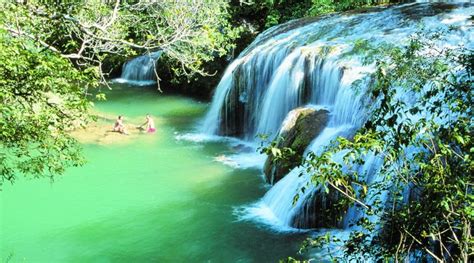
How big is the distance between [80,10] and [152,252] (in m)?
4.26

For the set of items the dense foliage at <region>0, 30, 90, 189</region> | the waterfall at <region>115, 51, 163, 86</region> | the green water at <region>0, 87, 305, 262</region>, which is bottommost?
the green water at <region>0, 87, 305, 262</region>

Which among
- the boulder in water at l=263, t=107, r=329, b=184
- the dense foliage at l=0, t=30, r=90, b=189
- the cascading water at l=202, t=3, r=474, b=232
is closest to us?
the dense foliage at l=0, t=30, r=90, b=189

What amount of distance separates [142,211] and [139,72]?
48.9ft

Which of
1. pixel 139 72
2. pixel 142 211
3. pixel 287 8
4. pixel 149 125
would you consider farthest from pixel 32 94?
pixel 139 72

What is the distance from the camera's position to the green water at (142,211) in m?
9.34

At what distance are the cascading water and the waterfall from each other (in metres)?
7.84

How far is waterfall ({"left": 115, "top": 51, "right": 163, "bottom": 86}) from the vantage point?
24.7 meters

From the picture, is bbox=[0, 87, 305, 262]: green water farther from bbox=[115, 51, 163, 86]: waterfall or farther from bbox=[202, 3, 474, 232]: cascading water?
bbox=[115, 51, 163, 86]: waterfall

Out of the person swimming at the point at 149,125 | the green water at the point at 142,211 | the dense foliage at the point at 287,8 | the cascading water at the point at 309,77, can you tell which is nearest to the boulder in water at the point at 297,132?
the cascading water at the point at 309,77

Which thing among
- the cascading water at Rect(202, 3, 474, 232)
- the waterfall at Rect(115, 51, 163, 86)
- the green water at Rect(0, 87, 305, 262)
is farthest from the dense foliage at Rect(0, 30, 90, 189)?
the waterfall at Rect(115, 51, 163, 86)

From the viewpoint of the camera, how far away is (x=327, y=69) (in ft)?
44.3

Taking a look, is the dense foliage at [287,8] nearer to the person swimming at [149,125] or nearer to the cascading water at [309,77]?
the cascading water at [309,77]

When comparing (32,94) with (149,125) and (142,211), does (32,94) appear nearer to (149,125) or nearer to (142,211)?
(142,211)

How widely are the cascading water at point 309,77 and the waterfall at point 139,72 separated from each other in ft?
25.7
